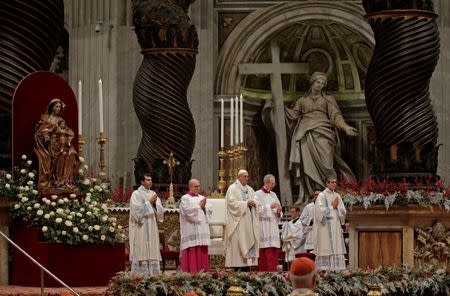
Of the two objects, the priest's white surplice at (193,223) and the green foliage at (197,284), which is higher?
the priest's white surplice at (193,223)

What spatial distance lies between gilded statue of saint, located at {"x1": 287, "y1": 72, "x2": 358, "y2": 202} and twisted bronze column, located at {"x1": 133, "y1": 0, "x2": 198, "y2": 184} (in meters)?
6.82

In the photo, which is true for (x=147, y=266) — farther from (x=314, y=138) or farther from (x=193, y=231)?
(x=314, y=138)

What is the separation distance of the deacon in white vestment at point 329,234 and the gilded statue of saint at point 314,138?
304 inches

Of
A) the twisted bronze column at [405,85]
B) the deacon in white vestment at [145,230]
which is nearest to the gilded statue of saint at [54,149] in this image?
the deacon in white vestment at [145,230]

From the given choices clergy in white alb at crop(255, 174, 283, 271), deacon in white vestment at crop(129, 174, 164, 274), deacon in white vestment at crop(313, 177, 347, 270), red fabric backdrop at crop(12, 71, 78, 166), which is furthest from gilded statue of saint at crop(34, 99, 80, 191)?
deacon in white vestment at crop(313, 177, 347, 270)

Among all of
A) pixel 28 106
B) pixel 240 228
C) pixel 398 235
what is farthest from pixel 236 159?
pixel 28 106

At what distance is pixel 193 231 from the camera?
18.6m

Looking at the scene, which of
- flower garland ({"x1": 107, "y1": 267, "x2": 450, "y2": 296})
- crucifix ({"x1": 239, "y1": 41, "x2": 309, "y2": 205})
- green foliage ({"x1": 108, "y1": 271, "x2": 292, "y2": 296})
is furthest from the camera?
crucifix ({"x1": 239, "y1": 41, "x2": 309, "y2": 205})

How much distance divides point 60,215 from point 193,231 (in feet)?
13.7

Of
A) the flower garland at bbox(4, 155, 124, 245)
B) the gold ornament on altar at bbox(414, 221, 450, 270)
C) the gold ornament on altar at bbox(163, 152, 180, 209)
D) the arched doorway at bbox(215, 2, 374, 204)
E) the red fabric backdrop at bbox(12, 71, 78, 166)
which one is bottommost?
the gold ornament on altar at bbox(414, 221, 450, 270)

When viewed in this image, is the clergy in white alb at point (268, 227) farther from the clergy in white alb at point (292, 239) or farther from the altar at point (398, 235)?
the clergy in white alb at point (292, 239)

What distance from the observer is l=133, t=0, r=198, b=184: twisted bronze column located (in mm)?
20359

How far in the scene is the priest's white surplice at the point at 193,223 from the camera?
18562 millimetres

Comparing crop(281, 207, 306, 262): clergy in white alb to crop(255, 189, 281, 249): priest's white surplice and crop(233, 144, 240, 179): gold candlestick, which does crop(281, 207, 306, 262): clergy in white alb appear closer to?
crop(233, 144, 240, 179): gold candlestick
